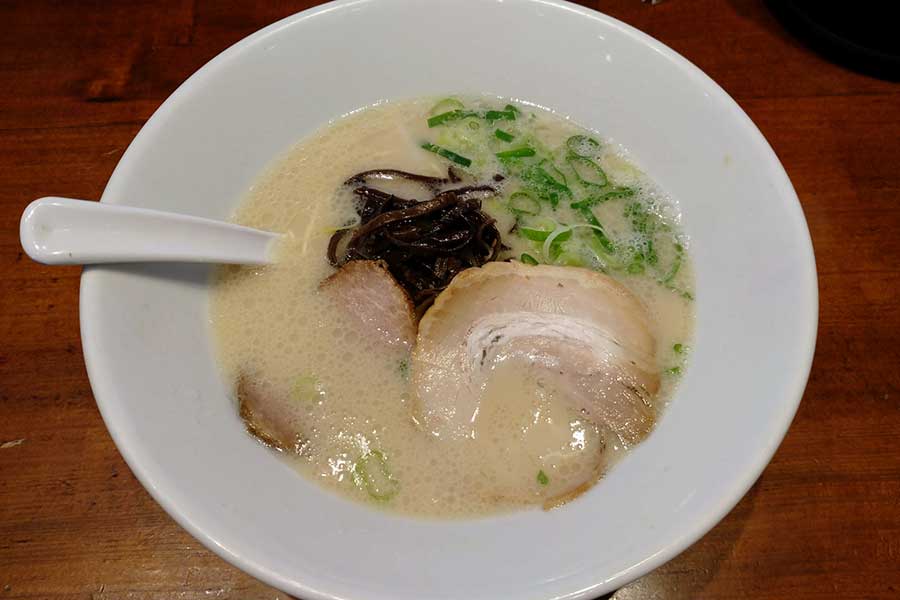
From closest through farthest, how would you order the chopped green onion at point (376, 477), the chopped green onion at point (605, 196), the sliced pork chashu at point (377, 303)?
the chopped green onion at point (376, 477) < the sliced pork chashu at point (377, 303) < the chopped green onion at point (605, 196)

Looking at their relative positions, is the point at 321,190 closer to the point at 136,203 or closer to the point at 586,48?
the point at 136,203

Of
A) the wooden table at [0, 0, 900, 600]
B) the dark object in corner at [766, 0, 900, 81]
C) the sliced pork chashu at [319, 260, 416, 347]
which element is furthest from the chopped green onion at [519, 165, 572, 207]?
the dark object in corner at [766, 0, 900, 81]

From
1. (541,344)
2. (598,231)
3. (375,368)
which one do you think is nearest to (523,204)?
(598,231)

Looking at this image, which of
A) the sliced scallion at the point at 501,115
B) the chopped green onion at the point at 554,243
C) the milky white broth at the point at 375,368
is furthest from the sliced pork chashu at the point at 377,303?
the sliced scallion at the point at 501,115

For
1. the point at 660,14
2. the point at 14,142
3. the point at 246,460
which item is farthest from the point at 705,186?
the point at 14,142

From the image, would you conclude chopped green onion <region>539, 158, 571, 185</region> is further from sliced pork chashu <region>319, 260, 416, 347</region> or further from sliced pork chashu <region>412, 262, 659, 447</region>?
sliced pork chashu <region>319, 260, 416, 347</region>

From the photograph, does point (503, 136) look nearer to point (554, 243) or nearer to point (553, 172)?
point (553, 172)

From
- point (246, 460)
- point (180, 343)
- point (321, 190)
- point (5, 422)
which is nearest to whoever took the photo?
point (246, 460)

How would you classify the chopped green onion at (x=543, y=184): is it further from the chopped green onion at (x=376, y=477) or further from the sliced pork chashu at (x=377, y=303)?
the chopped green onion at (x=376, y=477)
